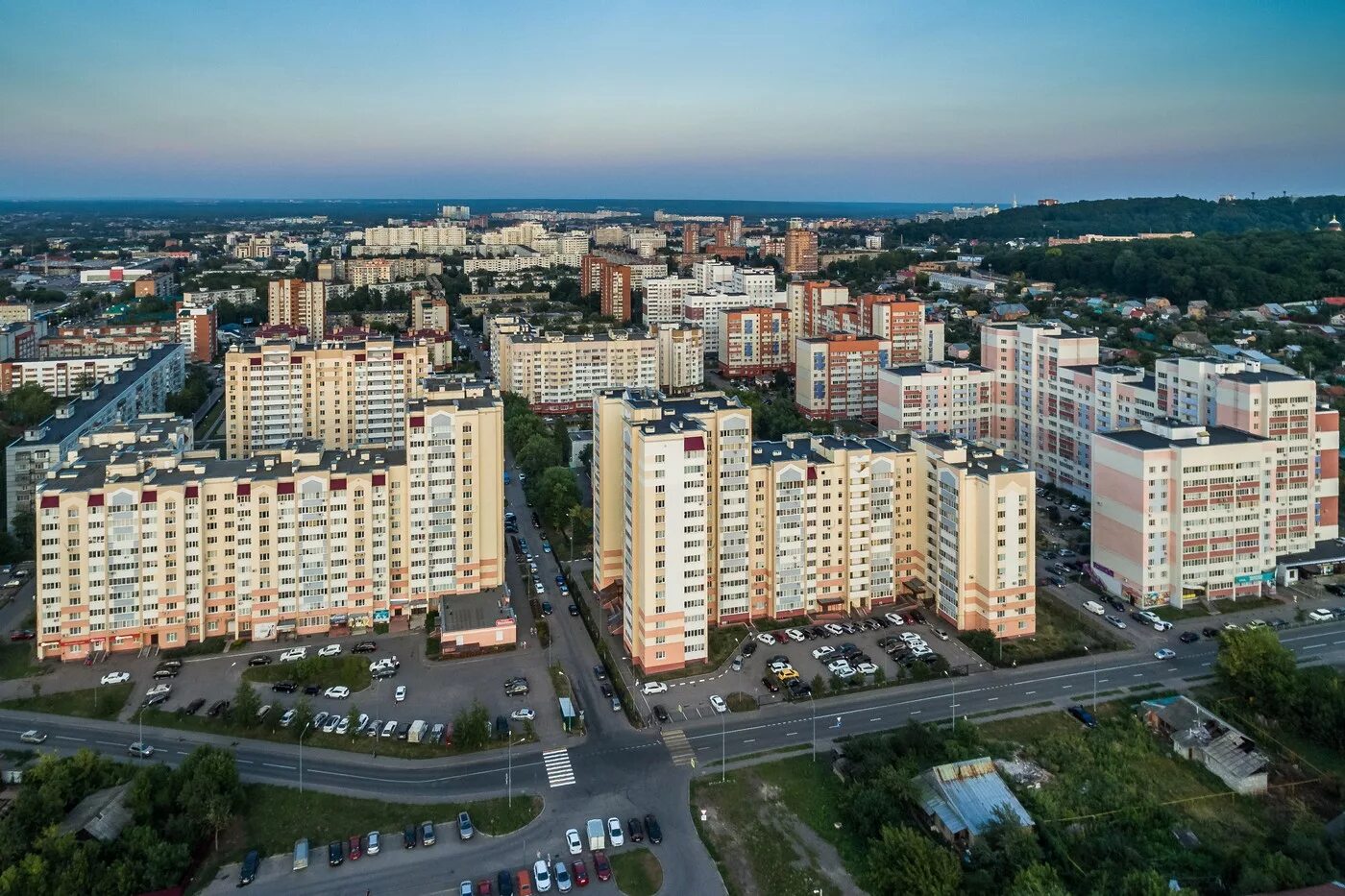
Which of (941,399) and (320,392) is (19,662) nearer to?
(320,392)

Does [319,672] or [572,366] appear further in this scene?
[572,366]

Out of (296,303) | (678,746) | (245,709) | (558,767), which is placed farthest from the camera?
(296,303)

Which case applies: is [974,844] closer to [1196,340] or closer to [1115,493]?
[1115,493]

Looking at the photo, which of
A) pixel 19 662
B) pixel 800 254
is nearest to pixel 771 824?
pixel 19 662

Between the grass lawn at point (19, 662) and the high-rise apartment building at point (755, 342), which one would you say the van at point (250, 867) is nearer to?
the grass lawn at point (19, 662)

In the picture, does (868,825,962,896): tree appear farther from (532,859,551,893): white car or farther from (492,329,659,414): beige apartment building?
A: (492,329,659,414): beige apartment building

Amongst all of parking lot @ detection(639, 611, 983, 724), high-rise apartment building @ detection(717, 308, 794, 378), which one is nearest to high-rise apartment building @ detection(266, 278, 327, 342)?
high-rise apartment building @ detection(717, 308, 794, 378)
